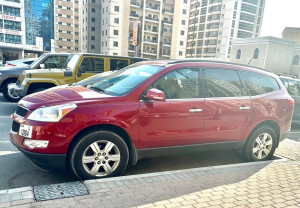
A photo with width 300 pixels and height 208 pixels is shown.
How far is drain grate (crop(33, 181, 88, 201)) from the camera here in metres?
2.68

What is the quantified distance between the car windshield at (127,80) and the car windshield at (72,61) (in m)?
4.03

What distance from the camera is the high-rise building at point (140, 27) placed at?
5256 cm

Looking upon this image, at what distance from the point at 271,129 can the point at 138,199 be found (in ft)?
10.4

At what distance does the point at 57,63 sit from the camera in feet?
28.0

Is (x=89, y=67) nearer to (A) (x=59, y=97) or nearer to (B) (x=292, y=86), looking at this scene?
(A) (x=59, y=97)

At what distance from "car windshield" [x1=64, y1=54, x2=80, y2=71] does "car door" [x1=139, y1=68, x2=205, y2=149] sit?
4.96 meters

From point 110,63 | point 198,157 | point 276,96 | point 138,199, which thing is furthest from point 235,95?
point 110,63

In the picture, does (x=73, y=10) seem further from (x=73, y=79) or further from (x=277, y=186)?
(x=277, y=186)

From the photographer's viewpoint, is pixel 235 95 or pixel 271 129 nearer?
pixel 235 95

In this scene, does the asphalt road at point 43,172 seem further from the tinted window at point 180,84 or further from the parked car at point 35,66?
the parked car at point 35,66

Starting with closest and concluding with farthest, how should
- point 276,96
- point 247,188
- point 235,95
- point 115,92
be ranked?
point 247,188
point 115,92
point 235,95
point 276,96

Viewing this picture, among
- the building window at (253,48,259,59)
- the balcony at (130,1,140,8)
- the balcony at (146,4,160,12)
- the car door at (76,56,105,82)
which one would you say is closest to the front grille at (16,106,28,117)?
the car door at (76,56,105,82)

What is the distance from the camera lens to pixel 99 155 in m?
3.23

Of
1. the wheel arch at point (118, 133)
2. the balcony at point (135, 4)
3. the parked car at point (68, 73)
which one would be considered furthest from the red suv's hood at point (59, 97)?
the balcony at point (135, 4)
